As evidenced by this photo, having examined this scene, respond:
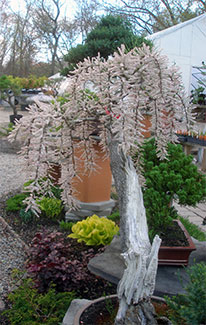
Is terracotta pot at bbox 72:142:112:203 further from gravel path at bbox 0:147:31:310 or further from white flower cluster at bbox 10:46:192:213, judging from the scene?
white flower cluster at bbox 10:46:192:213

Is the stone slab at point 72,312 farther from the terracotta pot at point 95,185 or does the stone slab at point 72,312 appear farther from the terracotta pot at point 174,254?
the terracotta pot at point 95,185

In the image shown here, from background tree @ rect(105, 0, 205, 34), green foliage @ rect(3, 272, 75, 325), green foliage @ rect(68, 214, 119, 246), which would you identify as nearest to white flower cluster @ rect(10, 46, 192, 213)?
green foliage @ rect(3, 272, 75, 325)

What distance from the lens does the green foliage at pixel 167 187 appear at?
233 cm

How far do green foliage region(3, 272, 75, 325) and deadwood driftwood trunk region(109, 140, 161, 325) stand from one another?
0.94 m

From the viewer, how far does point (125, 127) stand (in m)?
1.22

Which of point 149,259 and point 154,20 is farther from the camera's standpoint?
point 154,20

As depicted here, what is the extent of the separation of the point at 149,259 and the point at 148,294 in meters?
0.13

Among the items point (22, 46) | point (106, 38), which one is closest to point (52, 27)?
point (22, 46)

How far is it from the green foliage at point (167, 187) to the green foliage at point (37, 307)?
76 centimetres

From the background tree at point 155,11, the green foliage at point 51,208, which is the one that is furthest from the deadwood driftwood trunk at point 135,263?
the background tree at point 155,11

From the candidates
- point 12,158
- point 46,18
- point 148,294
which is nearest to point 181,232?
point 148,294

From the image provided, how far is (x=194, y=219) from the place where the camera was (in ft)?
14.9

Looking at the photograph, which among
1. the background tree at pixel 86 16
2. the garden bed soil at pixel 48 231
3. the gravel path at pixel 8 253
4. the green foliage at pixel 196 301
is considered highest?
the background tree at pixel 86 16

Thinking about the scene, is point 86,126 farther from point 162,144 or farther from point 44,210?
point 44,210
